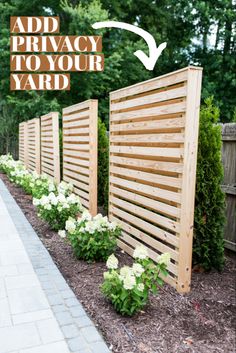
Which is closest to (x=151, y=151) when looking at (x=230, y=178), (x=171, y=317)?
(x=230, y=178)

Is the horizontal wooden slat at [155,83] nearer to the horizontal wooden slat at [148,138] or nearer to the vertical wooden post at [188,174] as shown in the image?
the vertical wooden post at [188,174]

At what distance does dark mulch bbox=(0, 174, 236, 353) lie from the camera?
84.4 inches

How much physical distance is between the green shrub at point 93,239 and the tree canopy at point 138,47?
945 cm

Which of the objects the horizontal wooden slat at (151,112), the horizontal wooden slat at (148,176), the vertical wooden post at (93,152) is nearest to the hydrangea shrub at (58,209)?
the vertical wooden post at (93,152)

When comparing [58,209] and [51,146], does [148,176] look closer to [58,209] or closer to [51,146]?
[58,209]

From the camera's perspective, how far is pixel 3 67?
543 inches

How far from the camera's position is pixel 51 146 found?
7.64m

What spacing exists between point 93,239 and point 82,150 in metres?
2.19

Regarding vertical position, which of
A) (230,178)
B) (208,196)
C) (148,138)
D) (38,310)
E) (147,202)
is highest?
(148,138)

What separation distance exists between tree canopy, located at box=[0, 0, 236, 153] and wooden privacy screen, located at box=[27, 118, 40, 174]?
2.10 metres

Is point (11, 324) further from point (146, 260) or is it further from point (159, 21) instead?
point (159, 21)

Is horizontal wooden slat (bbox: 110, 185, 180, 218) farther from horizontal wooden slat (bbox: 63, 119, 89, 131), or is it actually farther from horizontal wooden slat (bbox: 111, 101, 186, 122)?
horizontal wooden slat (bbox: 63, 119, 89, 131)

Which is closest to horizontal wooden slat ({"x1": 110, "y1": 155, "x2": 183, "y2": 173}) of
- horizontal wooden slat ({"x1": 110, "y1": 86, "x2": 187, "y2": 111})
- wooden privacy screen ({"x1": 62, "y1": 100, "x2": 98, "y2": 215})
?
horizontal wooden slat ({"x1": 110, "y1": 86, "x2": 187, "y2": 111})

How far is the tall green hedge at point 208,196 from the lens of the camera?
3193 millimetres
